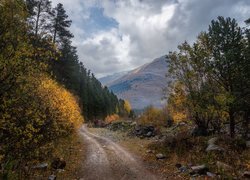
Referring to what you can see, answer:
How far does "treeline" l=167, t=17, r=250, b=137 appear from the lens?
20.6m

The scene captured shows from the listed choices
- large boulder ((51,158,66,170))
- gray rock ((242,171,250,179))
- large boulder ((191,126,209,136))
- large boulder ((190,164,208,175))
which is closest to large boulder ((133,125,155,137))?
large boulder ((191,126,209,136))

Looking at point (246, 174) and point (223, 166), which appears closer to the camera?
point (246, 174)

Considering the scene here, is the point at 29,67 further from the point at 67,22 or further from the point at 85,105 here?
the point at 85,105

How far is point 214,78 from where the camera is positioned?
2289 centimetres

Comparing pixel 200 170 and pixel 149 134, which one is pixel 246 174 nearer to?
pixel 200 170

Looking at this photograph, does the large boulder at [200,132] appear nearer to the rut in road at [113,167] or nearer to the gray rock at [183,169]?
the rut in road at [113,167]

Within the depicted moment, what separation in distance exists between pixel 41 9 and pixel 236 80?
2443cm

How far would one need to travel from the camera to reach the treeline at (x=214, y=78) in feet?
67.6

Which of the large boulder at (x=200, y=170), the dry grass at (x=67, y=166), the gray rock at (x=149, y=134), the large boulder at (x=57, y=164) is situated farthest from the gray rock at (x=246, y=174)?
the gray rock at (x=149, y=134)

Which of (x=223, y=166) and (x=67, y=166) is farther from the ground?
(x=223, y=166)

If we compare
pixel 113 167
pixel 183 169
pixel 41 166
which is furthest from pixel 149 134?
pixel 41 166

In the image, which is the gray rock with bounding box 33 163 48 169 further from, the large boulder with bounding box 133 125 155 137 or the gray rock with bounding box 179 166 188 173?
the large boulder with bounding box 133 125 155 137

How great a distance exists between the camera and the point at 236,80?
21031mm

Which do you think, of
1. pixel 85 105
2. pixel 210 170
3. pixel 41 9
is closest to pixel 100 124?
pixel 85 105
